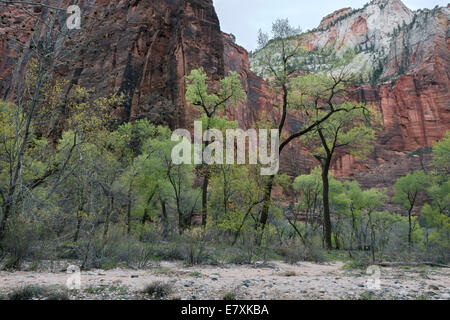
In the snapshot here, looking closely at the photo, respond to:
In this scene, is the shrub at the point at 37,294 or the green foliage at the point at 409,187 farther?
the green foliage at the point at 409,187

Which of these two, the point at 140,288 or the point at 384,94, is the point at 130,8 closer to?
the point at 140,288

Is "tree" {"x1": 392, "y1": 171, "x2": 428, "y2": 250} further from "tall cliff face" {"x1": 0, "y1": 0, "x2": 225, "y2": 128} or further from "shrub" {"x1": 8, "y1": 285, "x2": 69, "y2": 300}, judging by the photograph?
"shrub" {"x1": 8, "y1": 285, "x2": 69, "y2": 300}

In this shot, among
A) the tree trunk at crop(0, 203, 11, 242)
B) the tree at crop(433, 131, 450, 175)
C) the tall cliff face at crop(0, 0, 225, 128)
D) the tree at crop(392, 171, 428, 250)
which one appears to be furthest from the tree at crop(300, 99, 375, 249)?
the tall cliff face at crop(0, 0, 225, 128)

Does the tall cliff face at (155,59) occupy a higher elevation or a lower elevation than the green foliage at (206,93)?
higher

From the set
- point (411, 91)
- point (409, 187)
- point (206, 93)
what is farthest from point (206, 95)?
point (411, 91)

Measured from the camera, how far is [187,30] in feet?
121

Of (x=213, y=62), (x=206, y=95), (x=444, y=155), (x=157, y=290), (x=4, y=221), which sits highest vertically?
(x=213, y=62)

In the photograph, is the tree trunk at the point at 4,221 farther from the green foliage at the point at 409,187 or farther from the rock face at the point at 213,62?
the green foliage at the point at 409,187

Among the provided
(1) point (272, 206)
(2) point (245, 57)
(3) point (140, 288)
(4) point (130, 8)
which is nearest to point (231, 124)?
(1) point (272, 206)

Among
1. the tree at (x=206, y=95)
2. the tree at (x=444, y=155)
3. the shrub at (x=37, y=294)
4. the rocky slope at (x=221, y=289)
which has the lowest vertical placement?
the rocky slope at (x=221, y=289)

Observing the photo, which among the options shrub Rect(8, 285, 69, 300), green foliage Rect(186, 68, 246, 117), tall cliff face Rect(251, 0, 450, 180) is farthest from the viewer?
tall cliff face Rect(251, 0, 450, 180)

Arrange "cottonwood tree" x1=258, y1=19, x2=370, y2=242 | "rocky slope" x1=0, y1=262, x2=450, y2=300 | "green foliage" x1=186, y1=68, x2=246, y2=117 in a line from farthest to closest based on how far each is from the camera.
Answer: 1. "green foliage" x1=186, y1=68, x2=246, y2=117
2. "cottonwood tree" x1=258, y1=19, x2=370, y2=242
3. "rocky slope" x1=0, y1=262, x2=450, y2=300

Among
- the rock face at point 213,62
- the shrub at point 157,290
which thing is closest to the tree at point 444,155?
the rock face at point 213,62

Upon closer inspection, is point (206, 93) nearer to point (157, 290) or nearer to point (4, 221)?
point (4, 221)
